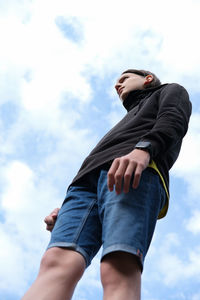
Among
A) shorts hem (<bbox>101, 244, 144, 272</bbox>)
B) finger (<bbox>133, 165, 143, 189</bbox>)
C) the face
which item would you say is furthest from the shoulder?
shorts hem (<bbox>101, 244, 144, 272</bbox>)

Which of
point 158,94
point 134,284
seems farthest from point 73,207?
point 158,94

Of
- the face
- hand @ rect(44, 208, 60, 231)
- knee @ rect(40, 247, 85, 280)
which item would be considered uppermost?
the face

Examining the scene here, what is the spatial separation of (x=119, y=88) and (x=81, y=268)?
1768 mm

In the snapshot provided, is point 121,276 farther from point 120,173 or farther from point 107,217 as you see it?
point 120,173

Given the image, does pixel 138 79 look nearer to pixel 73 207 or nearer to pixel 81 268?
pixel 73 207

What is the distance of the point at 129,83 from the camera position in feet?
10.4

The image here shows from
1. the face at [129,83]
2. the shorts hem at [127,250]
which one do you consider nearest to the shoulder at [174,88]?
the face at [129,83]

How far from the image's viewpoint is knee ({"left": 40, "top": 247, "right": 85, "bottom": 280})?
2035 millimetres

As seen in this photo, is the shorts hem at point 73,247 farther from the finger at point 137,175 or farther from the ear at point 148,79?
the ear at point 148,79

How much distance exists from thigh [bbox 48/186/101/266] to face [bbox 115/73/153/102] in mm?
1133

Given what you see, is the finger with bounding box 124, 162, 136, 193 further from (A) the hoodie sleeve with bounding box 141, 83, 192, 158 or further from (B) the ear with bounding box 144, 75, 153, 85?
(B) the ear with bounding box 144, 75, 153, 85

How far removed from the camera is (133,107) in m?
3.01

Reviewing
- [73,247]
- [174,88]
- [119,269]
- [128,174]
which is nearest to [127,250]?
[119,269]

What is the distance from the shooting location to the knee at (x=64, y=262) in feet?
6.68
